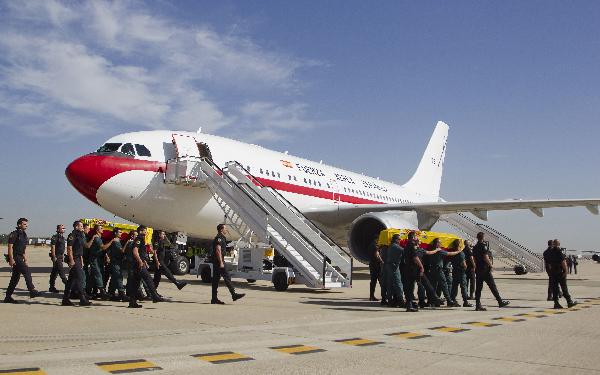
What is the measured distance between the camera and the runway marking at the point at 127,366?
476 centimetres

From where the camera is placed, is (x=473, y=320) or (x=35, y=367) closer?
(x=35, y=367)

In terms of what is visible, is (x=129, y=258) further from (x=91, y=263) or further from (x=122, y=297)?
(x=91, y=263)

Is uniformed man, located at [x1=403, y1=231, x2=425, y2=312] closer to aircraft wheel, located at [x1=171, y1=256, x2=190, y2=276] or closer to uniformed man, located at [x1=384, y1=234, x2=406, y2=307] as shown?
uniformed man, located at [x1=384, y1=234, x2=406, y2=307]

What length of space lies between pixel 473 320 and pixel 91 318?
244 inches

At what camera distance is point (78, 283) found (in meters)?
9.84

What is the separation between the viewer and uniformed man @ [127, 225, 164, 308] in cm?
985

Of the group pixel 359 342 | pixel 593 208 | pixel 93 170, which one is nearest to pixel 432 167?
pixel 593 208

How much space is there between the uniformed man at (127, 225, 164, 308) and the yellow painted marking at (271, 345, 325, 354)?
4572 millimetres

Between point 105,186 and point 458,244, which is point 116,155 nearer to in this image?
point 105,186

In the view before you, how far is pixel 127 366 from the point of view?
193 inches

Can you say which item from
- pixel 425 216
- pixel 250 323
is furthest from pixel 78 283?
pixel 425 216

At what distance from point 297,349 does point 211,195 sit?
1103cm

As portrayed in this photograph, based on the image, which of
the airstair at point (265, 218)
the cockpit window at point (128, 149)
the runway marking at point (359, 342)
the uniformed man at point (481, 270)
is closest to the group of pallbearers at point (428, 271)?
the uniformed man at point (481, 270)

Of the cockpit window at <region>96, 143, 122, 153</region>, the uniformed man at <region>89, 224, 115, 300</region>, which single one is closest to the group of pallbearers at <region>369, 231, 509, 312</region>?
the uniformed man at <region>89, 224, 115, 300</region>
